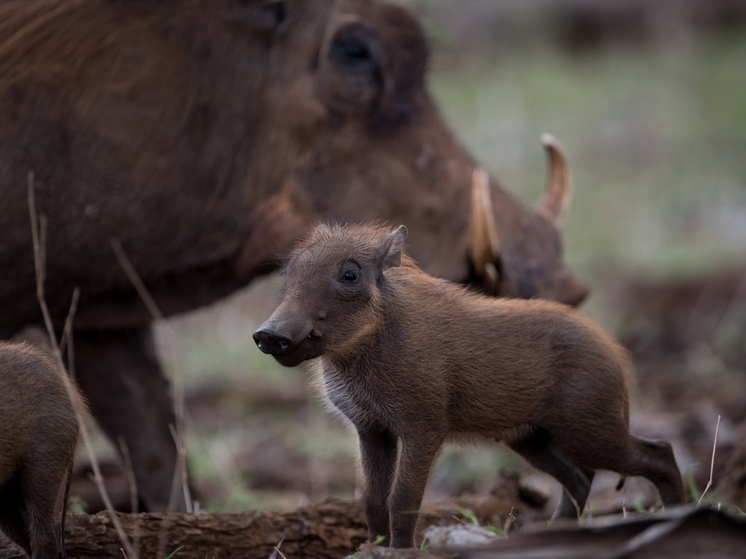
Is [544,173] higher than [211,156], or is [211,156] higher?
[211,156]

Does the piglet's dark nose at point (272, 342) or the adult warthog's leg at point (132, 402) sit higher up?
the piglet's dark nose at point (272, 342)

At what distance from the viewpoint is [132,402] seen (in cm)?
437

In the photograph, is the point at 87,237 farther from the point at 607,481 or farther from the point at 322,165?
the point at 607,481

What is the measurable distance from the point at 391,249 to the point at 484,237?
1307mm

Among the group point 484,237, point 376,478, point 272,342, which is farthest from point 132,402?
point 272,342

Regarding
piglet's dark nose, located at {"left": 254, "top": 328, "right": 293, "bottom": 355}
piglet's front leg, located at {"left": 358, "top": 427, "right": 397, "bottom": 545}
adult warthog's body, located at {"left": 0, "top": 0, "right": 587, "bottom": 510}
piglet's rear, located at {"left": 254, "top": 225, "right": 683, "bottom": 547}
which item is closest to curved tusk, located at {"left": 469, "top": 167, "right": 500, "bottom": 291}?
adult warthog's body, located at {"left": 0, "top": 0, "right": 587, "bottom": 510}

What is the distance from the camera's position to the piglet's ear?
2574 mm

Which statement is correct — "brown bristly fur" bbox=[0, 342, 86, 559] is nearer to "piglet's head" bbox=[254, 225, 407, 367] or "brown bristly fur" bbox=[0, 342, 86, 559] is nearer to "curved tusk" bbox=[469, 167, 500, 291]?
"piglet's head" bbox=[254, 225, 407, 367]

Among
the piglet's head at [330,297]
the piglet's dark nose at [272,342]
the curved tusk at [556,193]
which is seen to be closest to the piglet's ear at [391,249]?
the piglet's head at [330,297]

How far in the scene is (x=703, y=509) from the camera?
6.44ft

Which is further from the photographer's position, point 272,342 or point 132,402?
point 132,402

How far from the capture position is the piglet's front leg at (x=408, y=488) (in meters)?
2.53

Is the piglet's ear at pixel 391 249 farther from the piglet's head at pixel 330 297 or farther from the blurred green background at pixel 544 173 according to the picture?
the blurred green background at pixel 544 173

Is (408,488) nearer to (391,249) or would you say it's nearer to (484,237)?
(391,249)
